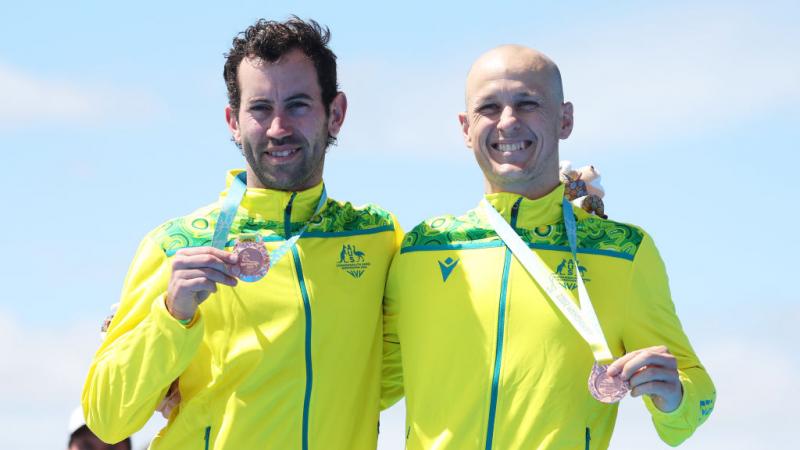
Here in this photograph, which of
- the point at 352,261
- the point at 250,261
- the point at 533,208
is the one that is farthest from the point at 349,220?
the point at 533,208

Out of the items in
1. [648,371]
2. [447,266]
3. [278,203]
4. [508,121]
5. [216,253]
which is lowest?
[648,371]

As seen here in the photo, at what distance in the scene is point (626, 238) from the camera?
7797 millimetres

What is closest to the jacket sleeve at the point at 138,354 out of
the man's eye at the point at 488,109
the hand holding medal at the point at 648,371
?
the man's eye at the point at 488,109

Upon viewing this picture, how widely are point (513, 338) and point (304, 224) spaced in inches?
58.1

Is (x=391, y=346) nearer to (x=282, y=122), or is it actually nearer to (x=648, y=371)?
(x=282, y=122)

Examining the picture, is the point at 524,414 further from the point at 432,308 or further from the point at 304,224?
the point at 304,224

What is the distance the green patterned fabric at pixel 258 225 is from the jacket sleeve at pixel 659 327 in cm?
161

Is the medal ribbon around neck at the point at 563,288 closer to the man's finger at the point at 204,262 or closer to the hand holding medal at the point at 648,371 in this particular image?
the hand holding medal at the point at 648,371

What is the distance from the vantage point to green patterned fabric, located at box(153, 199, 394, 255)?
798 cm

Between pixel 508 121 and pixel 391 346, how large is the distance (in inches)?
62.7

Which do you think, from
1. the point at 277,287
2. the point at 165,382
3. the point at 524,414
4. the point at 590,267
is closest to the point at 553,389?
the point at 524,414

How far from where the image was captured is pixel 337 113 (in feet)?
27.2

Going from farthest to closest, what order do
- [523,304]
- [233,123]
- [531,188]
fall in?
[233,123] < [531,188] < [523,304]

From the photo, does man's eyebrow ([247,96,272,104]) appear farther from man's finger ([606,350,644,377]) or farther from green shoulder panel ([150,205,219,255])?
man's finger ([606,350,644,377])
